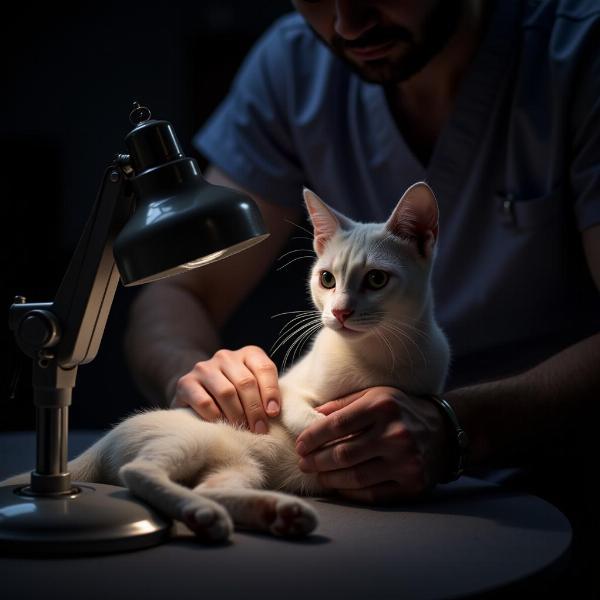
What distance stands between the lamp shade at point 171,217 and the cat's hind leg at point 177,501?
0.18 m

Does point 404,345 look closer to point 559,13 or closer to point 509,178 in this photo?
point 509,178

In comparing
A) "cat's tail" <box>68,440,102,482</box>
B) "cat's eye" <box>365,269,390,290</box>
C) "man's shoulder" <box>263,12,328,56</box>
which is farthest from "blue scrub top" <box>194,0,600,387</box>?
"cat's tail" <box>68,440,102,482</box>

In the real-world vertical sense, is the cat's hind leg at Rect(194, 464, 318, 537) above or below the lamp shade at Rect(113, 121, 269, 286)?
below

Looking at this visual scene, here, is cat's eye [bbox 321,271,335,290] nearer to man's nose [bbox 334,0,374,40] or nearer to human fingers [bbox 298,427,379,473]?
human fingers [bbox 298,427,379,473]

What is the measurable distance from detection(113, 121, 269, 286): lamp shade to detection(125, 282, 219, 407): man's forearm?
1.80 feet

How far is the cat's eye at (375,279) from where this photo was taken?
84 cm

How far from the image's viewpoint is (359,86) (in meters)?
1.37

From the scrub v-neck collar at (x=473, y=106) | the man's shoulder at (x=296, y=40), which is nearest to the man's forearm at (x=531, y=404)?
the scrub v-neck collar at (x=473, y=106)

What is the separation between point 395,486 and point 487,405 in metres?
0.21

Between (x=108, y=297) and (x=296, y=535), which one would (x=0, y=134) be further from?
(x=296, y=535)

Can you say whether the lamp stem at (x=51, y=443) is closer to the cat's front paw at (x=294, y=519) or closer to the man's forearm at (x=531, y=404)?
the cat's front paw at (x=294, y=519)

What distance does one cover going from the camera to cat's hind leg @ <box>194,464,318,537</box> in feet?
2.16

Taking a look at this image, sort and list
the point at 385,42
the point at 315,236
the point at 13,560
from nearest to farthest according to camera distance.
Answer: the point at 13,560, the point at 315,236, the point at 385,42

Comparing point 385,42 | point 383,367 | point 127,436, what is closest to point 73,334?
point 127,436
